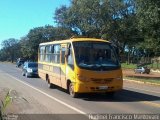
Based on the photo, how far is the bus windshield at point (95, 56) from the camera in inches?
699

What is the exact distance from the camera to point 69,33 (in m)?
80.2

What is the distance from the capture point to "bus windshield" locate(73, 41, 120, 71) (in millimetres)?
17766

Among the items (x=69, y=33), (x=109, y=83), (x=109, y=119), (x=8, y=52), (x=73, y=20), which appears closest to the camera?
(x=109, y=119)

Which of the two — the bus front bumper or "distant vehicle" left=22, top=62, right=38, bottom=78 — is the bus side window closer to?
the bus front bumper

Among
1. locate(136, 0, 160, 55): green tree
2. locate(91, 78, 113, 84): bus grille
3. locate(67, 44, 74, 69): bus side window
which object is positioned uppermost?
locate(136, 0, 160, 55): green tree

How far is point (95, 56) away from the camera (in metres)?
18.3

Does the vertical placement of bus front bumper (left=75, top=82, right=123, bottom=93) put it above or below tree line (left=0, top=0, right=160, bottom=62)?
below

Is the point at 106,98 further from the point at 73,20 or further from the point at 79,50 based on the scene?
the point at 73,20

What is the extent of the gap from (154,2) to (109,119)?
917 inches

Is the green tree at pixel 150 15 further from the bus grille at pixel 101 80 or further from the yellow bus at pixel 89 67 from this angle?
the bus grille at pixel 101 80

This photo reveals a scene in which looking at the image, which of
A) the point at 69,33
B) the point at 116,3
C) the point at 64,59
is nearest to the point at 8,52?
the point at 69,33

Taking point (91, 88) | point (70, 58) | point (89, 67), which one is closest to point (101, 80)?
point (91, 88)

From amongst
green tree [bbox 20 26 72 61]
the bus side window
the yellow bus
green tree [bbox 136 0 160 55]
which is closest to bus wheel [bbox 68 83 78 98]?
the yellow bus

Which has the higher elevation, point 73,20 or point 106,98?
point 73,20
